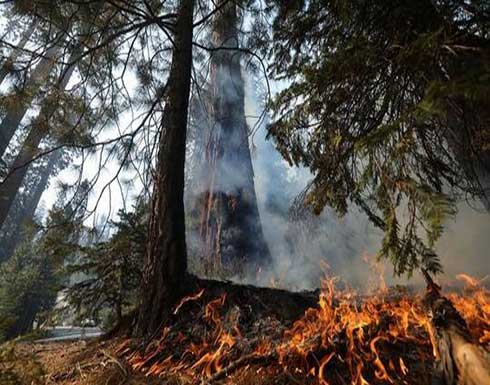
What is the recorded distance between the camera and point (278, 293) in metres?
3.05

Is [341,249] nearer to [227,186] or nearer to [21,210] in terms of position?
[227,186]

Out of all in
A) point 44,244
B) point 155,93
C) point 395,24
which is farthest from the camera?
point 155,93

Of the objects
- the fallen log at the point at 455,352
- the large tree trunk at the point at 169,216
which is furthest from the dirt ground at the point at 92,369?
the fallen log at the point at 455,352

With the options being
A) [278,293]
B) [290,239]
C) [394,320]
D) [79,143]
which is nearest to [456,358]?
[394,320]

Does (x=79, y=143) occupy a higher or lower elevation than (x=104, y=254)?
higher

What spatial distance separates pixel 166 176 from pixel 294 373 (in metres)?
2.54

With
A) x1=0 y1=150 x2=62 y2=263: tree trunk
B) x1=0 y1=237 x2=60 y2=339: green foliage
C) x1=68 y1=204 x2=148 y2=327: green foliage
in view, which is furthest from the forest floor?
x1=0 y1=150 x2=62 y2=263: tree trunk

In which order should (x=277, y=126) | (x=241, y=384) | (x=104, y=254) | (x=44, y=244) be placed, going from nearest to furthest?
1. (x=241, y=384)
2. (x=277, y=126)
3. (x=44, y=244)
4. (x=104, y=254)

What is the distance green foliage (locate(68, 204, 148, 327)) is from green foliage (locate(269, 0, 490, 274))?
2.98m

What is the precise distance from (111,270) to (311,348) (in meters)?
3.39

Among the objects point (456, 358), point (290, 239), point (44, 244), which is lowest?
point (456, 358)

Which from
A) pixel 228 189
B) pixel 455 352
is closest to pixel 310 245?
pixel 228 189

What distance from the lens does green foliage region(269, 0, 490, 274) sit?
1.43m

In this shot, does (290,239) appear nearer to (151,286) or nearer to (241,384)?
(151,286)
